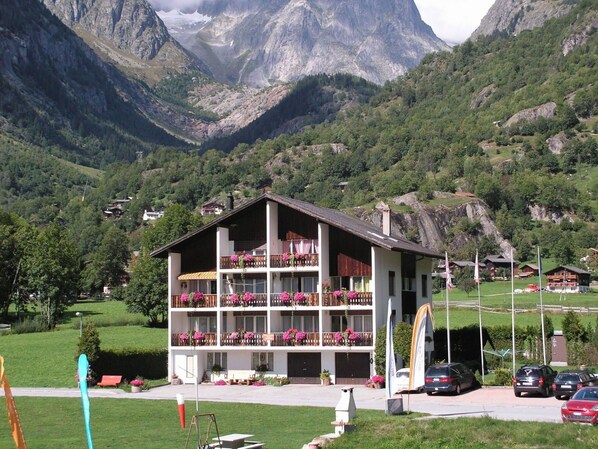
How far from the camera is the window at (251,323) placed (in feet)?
197

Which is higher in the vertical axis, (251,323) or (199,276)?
(199,276)

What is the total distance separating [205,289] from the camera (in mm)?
62125

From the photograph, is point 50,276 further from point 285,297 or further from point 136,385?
point 136,385

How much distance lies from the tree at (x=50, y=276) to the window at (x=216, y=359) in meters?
41.5

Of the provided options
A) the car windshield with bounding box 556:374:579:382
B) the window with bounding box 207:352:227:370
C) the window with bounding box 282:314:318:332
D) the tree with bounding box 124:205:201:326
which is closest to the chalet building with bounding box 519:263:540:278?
the tree with bounding box 124:205:201:326

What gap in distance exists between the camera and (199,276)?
6122cm

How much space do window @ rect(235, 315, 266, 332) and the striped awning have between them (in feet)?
10.3

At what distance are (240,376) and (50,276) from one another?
48.3m

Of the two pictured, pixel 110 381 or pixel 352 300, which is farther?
pixel 352 300

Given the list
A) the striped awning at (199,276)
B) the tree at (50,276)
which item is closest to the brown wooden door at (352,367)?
the striped awning at (199,276)

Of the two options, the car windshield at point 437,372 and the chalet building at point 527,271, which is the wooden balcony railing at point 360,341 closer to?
the car windshield at point 437,372

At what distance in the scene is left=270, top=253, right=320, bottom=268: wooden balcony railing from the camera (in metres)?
58.6

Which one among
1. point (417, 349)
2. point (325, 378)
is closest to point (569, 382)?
point (417, 349)

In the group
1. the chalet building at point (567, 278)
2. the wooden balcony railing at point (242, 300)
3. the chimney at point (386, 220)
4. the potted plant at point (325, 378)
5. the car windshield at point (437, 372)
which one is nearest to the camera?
the car windshield at point (437, 372)
